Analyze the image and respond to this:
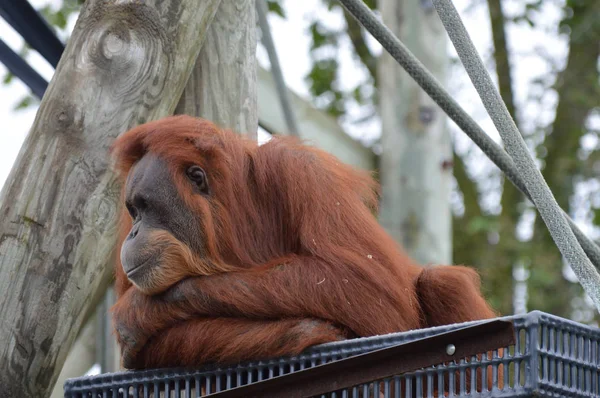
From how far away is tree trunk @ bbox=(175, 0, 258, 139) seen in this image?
378 centimetres

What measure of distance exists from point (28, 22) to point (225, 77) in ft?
2.96

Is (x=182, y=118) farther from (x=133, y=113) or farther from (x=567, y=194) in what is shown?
(x=567, y=194)

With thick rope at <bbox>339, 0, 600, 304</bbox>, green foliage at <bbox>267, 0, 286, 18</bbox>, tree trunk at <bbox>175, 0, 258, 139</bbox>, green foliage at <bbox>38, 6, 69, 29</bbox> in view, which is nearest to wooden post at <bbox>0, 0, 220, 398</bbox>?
tree trunk at <bbox>175, 0, 258, 139</bbox>

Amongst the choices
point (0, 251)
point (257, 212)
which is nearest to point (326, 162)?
point (257, 212)

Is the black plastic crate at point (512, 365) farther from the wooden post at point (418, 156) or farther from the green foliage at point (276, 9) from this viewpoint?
the green foliage at point (276, 9)

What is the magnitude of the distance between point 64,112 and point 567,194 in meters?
7.44

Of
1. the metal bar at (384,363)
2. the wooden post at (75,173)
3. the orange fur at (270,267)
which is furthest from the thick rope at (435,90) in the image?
the metal bar at (384,363)

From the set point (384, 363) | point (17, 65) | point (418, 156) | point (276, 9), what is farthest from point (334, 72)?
point (384, 363)

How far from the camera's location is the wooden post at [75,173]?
3197 mm

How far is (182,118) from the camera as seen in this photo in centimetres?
338

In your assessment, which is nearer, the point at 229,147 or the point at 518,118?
the point at 229,147

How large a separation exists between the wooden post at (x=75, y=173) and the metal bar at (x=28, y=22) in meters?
0.76

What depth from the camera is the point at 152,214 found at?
328 centimetres

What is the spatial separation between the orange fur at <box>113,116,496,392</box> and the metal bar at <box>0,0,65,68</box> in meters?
1.04
